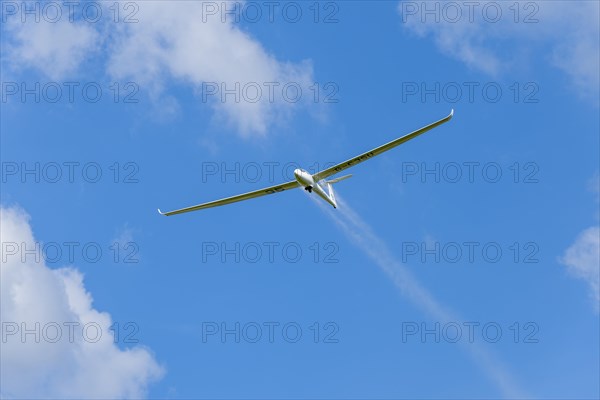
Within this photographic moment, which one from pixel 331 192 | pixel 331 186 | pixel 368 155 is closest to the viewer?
pixel 368 155

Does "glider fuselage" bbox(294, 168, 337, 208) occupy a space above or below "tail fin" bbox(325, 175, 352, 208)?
below

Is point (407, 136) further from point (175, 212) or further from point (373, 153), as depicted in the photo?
point (175, 212)

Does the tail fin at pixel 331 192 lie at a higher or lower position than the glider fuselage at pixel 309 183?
→ higher

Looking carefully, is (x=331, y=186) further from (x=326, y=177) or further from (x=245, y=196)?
(x=245, y=196)

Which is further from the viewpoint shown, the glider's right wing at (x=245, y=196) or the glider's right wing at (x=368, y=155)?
the glider's right wing at (x=245, y=196)

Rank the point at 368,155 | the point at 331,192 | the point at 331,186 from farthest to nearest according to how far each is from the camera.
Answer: the point at 331,186 → the point at 331,192 → the point at 368,155

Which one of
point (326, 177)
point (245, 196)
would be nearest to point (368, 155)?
point (326, 177)

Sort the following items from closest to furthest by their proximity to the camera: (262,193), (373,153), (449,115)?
(449,115), (373,153), (262,193)

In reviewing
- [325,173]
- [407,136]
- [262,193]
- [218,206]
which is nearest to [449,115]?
[407,136]

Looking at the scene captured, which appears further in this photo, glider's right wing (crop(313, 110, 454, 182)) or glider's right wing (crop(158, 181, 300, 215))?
glider's right wing (crop(158, 181, 300, 215))

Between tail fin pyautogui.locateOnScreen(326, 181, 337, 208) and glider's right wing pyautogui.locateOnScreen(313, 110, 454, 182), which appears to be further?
tail fin pyautogui.locateOnScreen(326, 181, 337, 208)

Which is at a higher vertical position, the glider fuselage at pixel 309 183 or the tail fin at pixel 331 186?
the tail fin at pixel 331 186
